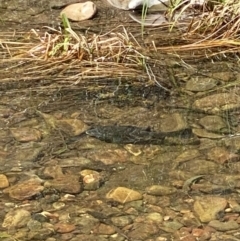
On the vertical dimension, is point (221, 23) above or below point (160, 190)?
above

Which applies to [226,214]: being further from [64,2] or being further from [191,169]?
[64,2]

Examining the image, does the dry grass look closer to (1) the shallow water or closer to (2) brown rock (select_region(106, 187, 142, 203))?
(1) the shallow water

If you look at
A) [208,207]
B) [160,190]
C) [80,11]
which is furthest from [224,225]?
[80,11]

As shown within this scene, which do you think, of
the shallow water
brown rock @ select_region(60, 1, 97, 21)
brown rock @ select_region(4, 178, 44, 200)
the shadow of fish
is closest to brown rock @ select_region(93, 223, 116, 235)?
the shallow water

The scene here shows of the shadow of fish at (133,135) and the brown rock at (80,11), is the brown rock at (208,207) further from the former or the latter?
the brown rock at (80,11)

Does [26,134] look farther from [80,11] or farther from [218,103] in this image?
[80,11]

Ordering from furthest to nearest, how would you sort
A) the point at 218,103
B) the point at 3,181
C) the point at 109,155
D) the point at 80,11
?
the point at 80,11, the point at 218,103, the point at 109,155, the point at 3,181

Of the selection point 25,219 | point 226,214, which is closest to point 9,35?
point 25,219

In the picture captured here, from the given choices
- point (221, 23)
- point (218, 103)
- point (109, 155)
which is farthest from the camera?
point (221, 23)

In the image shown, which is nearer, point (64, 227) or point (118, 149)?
point (64, 227)
